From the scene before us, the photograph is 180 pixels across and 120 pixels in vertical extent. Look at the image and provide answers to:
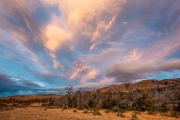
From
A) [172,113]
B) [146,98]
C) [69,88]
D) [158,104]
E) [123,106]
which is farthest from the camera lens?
[69,88]

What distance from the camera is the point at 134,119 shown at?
24.7 meters

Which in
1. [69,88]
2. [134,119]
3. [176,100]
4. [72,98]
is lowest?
[134,119]

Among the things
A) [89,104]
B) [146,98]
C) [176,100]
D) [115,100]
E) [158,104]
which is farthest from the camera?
[89,104]

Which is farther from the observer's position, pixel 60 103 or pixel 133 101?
pixel 60 103

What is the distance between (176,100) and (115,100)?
61.7 feet

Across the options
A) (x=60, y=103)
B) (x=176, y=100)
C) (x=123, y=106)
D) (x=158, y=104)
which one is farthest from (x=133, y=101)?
(x=60, y=103)

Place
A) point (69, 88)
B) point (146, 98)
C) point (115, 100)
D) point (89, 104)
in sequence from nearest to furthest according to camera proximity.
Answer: point (146, 98), point (115, 100), point (89, 104), point (69, 88)

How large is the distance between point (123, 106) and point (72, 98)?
26797 mm

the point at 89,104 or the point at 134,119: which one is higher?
the point at 89,104

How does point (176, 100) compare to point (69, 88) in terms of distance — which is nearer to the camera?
point (176, 100)

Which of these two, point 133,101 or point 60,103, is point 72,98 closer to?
point 60,103

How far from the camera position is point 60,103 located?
7069 centimetres

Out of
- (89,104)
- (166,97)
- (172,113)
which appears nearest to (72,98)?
(89,104)

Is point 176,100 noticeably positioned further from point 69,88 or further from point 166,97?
point 69,88
